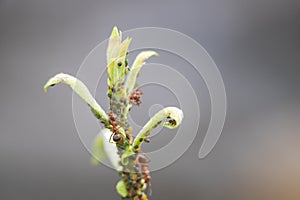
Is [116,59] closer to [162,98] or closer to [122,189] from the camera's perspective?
[122,189]

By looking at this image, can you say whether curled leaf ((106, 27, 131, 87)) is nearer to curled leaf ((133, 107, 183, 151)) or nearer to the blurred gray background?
curled leaf ((133, 107, 183, 151))

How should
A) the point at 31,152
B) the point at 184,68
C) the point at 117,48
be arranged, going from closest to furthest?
the point at 117,48 < the point at 31,152 < the point at 184,68

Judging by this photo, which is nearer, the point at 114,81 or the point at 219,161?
the point at 114,81

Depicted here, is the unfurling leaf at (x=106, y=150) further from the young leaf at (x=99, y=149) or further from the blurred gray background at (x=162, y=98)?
the blurred gray background at (x=162, y=98)

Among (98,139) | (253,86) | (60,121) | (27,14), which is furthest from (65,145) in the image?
(98,139)

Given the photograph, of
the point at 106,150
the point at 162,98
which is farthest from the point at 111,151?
the point at 162,98

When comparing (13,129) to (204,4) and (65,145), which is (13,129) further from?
(204,4)

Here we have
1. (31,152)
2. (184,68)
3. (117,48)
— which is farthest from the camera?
(184,68)

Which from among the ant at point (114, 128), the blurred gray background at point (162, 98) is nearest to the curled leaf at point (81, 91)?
the ant at point (114, 128)

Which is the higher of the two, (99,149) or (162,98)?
(162,98)
